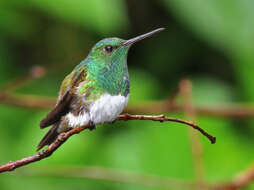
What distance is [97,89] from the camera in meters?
1.01

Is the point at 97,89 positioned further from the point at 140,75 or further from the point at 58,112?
the point at 140,75

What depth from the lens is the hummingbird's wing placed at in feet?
2.69

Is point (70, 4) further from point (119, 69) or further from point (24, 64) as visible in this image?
point (119, 69)

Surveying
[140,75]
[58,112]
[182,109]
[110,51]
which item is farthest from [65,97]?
[140,75]

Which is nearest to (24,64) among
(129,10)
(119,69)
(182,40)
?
(129,10)

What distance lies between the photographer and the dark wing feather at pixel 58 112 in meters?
0.80

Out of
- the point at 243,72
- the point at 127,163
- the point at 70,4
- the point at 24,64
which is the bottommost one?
the point at 127,163

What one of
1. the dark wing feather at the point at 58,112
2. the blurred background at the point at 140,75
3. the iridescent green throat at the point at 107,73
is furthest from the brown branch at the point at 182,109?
the dark wing feather at the point at 58,112

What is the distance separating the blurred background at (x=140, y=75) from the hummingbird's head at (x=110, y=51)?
3.87 ft

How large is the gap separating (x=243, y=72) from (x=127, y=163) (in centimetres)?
85

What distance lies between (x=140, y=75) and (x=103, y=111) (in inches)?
70.4

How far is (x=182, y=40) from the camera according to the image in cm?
263

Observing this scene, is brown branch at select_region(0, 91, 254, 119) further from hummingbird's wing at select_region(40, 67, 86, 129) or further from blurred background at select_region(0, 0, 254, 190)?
hummingbird's wing at select_region(40, 67, 86, 129)

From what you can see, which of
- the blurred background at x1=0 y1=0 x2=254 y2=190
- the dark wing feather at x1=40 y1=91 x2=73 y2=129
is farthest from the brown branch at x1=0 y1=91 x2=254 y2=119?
the dark wing feather at x1=40 y1=91 x2=73 y2=129
